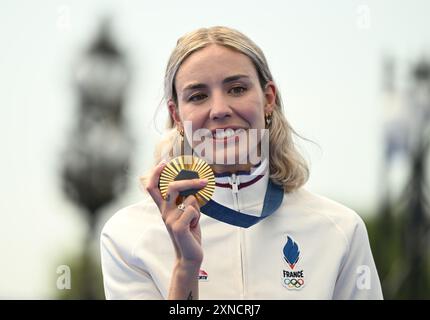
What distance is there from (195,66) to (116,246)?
0.73 metres

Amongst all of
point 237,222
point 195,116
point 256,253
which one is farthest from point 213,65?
point 256,253

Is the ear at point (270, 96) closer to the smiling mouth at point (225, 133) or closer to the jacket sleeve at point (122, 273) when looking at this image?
the smiling mouth at point (225, 133)

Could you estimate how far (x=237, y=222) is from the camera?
101 inches

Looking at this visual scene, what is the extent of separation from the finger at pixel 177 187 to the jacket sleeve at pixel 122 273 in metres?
0.43

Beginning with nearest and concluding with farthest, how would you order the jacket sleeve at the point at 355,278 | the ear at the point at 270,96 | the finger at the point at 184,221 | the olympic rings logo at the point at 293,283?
the finger at the point at 184,221 → the olympic rings logo at the point at 293,283 → the jacket sleeve at the point at 355,278 → the ear at the point at 270,96

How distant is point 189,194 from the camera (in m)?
2.25

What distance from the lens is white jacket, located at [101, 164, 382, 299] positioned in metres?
2.50

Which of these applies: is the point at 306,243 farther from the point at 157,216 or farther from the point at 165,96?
the point at 165,96

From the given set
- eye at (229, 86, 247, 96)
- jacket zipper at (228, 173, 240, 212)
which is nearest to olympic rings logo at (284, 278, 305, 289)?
Result: jacket zipper at (228, 173, 240, 212)

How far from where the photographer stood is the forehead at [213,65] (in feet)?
8.25

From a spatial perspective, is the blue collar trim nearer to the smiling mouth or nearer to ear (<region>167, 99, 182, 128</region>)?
the smiling mouth

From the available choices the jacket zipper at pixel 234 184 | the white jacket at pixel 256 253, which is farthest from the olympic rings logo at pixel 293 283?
the jacket zipper at pixel 234 184

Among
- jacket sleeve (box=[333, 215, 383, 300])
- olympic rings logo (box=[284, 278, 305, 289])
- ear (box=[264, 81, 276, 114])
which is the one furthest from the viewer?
ear (box=[264, 81, 276, 114])
